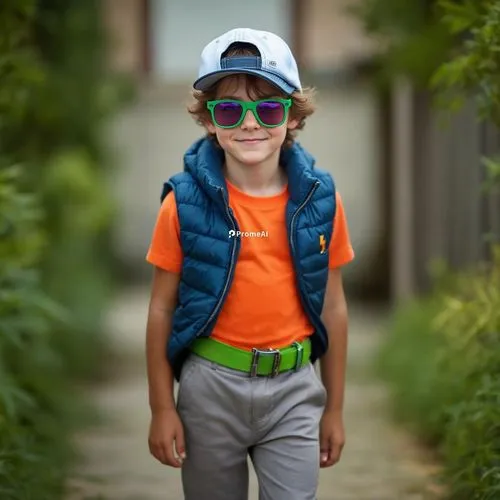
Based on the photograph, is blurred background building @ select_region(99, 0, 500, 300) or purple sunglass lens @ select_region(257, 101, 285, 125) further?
blurred background building @ select_region(99, 0, 500, 300)

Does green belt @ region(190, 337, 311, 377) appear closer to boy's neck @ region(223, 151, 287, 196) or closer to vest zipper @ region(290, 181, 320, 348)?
vest zipper @ region(290, 181, 320, 348)

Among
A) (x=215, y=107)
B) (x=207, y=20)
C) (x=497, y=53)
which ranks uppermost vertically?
(x=207, y=20)

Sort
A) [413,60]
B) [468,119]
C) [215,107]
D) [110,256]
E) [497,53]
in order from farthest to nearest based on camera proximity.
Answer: [110,256] → [468,119] → [413,60] → [497,53] → [215,107]

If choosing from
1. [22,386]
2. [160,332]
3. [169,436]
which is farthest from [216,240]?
[22,386]

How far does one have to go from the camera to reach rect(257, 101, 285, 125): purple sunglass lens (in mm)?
3260

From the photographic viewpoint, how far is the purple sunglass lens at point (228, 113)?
10.7 feet

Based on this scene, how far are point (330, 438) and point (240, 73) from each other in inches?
43.2

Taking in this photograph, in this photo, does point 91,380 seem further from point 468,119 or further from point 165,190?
point 165,190

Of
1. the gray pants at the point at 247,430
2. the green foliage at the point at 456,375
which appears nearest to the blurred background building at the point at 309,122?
the green foliage at the point at 456,375

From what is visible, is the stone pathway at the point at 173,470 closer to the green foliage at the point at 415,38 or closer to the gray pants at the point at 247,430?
the gray pants at the point at 247,430

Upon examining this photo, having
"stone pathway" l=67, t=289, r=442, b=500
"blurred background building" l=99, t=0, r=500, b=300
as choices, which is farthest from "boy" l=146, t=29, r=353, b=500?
"blurred background building" l=99, t=0, r=500, b=300

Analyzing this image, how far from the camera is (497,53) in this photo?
13.7 ft

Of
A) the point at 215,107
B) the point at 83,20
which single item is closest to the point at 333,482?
the point at 215,107

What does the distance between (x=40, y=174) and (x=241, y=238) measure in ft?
17.5
